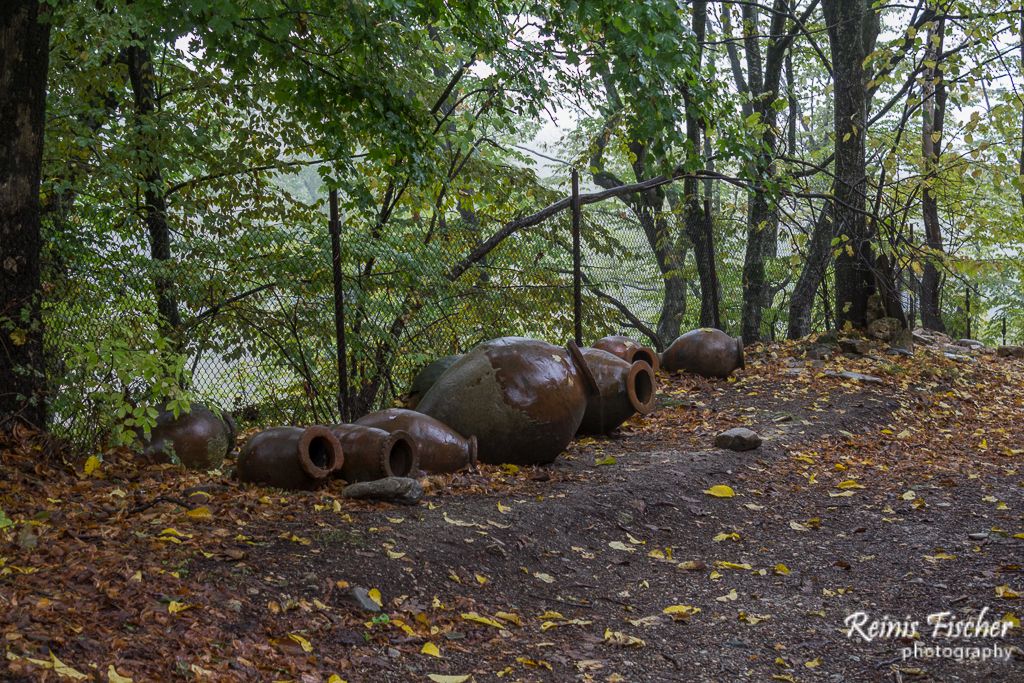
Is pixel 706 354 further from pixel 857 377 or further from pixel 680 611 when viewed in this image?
pixel 680 611

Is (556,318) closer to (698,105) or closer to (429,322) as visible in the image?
(429,322)

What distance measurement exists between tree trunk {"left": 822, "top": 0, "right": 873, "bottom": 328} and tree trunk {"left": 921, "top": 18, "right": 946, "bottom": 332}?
0.80 m

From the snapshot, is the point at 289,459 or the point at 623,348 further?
the point at 623,348

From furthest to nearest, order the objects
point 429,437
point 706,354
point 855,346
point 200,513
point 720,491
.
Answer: point 855,346
point 706,354
point 720,491
point 429,437
point 200,513

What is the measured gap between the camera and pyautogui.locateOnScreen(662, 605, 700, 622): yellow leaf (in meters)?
4.12

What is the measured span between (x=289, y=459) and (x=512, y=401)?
1647mm

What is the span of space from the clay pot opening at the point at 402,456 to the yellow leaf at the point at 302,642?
2.23 metres

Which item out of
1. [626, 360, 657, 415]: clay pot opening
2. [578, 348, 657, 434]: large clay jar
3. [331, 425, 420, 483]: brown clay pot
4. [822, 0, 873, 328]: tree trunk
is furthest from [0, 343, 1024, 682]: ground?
[822, 0, 873, 328]: tree trunk

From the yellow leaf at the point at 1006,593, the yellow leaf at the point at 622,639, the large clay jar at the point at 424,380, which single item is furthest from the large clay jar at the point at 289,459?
the yellow leaf at the point at 1006,593

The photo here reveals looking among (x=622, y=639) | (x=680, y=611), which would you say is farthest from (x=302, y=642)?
(x=680, y=611)

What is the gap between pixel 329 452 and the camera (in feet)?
18.7

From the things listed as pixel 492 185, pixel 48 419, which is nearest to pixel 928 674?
pixel 48 419

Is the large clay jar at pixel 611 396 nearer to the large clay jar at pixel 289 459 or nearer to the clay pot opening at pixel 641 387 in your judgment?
the clay pot opening at pixel 641 387

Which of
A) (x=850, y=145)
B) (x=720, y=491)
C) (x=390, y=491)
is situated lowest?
(x=720, y=491)
